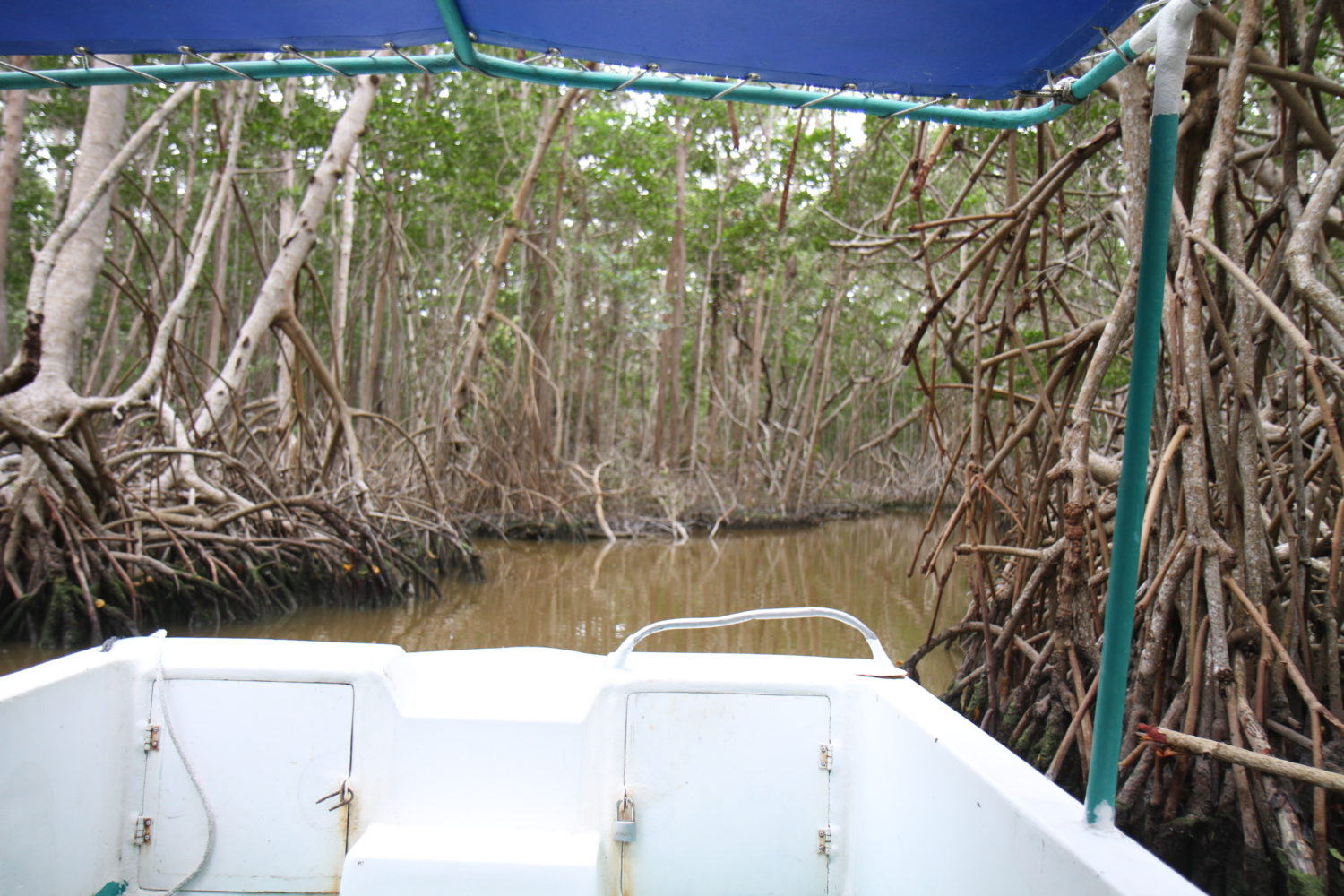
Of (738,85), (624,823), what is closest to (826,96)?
(738,85)

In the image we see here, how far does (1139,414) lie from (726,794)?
1.11m

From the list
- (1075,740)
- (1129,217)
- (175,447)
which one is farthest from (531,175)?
(1075,740)

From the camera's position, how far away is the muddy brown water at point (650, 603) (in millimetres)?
5094

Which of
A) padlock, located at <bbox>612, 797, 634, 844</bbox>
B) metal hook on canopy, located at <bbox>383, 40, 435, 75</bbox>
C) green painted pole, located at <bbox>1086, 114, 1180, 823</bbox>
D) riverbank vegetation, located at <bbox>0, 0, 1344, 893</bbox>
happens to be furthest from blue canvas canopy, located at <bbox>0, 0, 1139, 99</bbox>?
padlock, located at <bbox>612, 797, 634, 844</bbox>

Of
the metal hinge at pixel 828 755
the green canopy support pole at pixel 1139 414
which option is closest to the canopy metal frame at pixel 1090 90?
the green canopy support pole at pixel 1139 414

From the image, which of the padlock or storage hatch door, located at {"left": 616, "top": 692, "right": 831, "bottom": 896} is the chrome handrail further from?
the padlock

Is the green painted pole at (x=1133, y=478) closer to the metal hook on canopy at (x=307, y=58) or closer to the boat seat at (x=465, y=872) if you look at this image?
the boat seat at (x=465, y=872)

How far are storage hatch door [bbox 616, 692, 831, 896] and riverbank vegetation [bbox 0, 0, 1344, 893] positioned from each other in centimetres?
87

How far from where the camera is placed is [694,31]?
155cm

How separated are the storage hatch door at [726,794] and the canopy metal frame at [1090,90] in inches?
28.1

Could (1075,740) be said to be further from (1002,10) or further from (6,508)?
(6,508)

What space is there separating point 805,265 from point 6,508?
11.7 metres

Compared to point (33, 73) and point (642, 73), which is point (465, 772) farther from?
point (33, 73)

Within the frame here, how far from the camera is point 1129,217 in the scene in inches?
108
